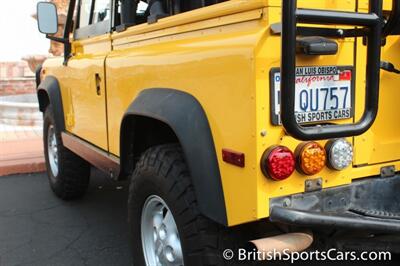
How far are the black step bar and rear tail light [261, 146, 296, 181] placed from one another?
16 cm

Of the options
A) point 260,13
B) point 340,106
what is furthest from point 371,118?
point 260,13

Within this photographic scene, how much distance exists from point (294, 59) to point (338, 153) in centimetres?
56

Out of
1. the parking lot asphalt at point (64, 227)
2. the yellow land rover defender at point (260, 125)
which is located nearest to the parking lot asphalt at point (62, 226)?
the parking lot asphalt at point (64, 227)

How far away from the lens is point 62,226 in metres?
4.46

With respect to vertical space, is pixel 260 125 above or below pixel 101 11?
below

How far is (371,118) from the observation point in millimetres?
1918

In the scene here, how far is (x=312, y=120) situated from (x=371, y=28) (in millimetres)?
429

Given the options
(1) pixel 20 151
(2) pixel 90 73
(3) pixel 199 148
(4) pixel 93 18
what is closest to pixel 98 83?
(2) pixel 90 73

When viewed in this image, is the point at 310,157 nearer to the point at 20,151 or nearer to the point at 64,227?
the point at 64,227

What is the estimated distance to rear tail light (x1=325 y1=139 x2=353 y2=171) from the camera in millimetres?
2072

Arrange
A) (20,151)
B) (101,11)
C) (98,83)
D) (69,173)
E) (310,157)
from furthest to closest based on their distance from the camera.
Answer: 1. (20,151)
2. (69,173)
3. (101,11)
4. (98,83)
5. (310,157)

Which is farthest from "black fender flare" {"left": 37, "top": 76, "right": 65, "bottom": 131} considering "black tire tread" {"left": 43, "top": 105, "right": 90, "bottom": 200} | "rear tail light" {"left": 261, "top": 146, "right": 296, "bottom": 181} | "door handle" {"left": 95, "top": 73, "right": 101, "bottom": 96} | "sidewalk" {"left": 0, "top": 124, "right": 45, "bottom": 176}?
"rear tail light" {"left": 261, "top": 146, "right": 296, "bottom": 181}

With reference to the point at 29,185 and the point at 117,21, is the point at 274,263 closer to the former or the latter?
the point at 117,21

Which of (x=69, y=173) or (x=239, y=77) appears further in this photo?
(x=69, y=173)
